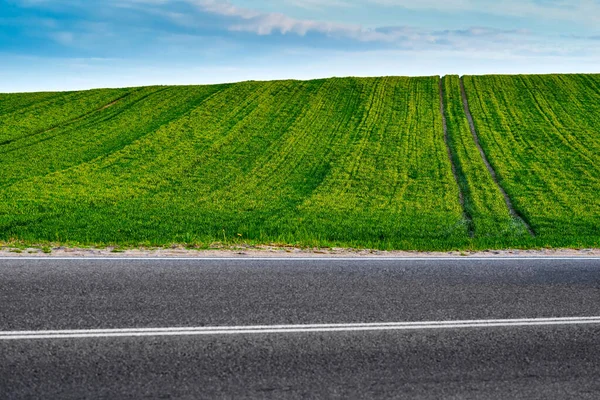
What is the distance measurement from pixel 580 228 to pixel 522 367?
43.8 ft

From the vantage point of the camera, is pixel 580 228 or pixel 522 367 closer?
pixel 522 367

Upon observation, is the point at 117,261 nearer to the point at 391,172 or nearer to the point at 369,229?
the point at 369,229

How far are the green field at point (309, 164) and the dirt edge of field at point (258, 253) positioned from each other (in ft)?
2.67

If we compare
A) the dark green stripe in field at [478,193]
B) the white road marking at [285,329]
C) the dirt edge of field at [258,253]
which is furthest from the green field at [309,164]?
the white road marking at [285,329]

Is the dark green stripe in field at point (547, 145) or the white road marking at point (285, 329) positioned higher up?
the dark green stripe in field at point (547, 145)

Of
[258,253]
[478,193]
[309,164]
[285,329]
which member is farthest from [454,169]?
[285,329]

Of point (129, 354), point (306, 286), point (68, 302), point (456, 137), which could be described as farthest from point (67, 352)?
point (456, 137)

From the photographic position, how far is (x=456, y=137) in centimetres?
3619

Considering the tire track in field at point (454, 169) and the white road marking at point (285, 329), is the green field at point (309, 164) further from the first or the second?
the white road marking at point (285, 329)

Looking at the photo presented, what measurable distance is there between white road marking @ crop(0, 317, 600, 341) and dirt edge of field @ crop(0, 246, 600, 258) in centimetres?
365

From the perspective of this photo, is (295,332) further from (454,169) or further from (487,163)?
(487,163)

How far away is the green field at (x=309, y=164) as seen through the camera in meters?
16.0

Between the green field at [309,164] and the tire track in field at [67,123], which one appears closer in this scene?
the green field at [309,164]

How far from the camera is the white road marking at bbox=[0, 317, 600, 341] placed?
6414 millimetres
